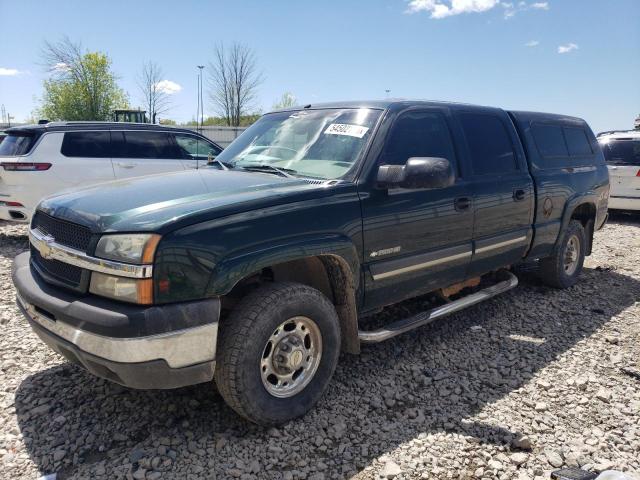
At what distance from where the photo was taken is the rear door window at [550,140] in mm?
4852

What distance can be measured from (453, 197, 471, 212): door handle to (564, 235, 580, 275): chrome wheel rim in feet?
7.87

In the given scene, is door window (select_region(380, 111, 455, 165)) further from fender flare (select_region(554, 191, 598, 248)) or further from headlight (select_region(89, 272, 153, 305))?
fender flare (select_region(554, 191, 598, 248))

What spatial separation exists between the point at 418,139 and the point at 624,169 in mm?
7982

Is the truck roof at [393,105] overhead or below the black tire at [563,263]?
overhead

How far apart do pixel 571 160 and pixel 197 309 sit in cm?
451

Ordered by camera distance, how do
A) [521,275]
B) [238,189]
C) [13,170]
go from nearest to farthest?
[238,189] → [521,275] → [13,170]

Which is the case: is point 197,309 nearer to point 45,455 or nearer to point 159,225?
point 159,225

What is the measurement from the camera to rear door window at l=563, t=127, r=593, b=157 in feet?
17.6

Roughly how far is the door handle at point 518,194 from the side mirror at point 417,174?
4.86 ft

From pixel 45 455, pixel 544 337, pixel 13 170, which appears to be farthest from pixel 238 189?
pixel 13 170

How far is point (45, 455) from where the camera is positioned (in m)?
2.61

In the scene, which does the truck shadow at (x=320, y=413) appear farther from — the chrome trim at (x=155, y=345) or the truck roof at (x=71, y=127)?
the truck roof at (x=71, y=127)

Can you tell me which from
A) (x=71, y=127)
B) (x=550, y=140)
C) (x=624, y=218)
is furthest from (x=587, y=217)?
(x=71, y=127)

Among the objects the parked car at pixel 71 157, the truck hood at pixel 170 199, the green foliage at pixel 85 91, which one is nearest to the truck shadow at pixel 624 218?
the parked car at pixel 71 157
